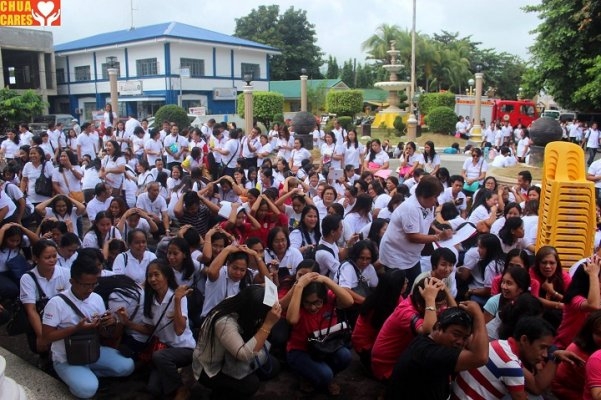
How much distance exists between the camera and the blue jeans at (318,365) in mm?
4043

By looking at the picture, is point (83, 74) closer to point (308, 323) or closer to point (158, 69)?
point (158, 69)

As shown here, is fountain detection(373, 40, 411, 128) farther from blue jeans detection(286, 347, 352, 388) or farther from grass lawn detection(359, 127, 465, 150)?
blue jeans detection(286, 347, 352, 388)

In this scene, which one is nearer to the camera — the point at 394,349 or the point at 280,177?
the point at 394,349

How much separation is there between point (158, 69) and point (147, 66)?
1.29 meters

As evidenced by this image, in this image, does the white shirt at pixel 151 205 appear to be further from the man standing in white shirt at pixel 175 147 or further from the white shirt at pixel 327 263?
the man standing in white shirt at pixel 175 147

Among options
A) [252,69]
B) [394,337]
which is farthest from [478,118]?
[394,337]

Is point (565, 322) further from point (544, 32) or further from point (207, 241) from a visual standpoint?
point (544, 32)

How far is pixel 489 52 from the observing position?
54406mm

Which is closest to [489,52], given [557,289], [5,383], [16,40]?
[16,40]

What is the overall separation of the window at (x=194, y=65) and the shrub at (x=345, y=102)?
30.7 feet

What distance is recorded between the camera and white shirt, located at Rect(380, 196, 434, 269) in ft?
16.3

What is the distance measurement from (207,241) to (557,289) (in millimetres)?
3093

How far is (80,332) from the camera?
154 inches

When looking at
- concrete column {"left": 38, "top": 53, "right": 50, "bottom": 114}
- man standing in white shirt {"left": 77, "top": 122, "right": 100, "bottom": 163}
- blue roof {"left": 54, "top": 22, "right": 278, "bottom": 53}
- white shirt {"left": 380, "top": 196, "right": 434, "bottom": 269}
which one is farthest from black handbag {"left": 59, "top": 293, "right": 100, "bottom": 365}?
concrete column {"left": 38, "top": 53, "right": 50, "bottom": 114}
